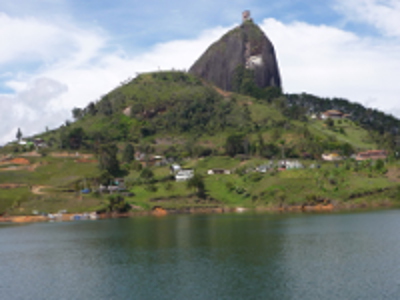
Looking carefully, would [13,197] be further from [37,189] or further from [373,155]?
[373,155]

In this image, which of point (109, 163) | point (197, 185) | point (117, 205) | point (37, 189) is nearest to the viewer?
point (117, 205)

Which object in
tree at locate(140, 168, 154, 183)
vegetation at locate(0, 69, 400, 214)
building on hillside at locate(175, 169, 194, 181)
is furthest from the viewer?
building on hillside at locate(175, 169, 194, 181)

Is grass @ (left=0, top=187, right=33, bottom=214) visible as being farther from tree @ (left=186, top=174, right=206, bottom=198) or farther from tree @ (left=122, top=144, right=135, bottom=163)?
tree @ (left=186, top=174, right=206, bottom=198)

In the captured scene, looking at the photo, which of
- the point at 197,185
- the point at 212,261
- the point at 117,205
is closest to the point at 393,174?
the point at 197,185

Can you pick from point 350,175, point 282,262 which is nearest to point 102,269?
point 282,262

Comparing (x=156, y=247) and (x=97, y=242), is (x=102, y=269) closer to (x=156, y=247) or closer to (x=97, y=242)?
(x=156, y=247)

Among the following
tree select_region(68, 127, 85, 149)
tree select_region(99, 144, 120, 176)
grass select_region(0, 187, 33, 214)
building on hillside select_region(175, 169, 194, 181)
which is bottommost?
grass select_region(0, 187, 33, 214)

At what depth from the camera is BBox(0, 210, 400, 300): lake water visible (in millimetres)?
47438

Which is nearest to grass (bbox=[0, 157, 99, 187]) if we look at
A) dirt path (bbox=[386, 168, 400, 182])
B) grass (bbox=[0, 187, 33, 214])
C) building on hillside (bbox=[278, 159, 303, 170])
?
grass (bbox=[0, 187, 33, 214])

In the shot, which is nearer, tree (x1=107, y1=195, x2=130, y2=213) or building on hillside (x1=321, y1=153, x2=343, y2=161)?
tree (x1=107, y1=195, x2=130, y2=213)

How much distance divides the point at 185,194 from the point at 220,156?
44034 mm

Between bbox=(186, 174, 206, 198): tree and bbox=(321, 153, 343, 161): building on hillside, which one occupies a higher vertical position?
bbox=(321, 153, 343, 161): building on hillside

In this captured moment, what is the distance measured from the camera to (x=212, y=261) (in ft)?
200

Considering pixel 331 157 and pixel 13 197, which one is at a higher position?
pixel 331 157
